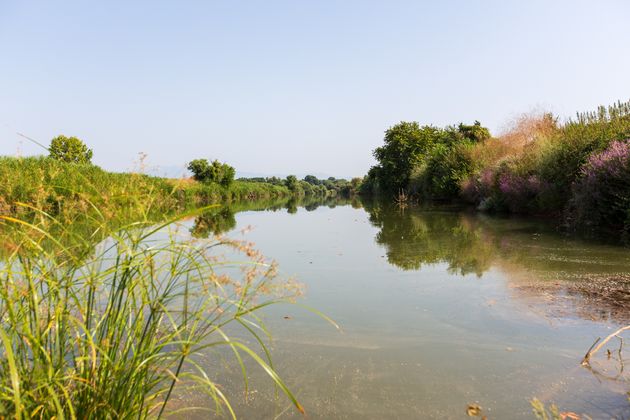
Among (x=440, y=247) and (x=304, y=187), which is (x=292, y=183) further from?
(x=440, y=247)

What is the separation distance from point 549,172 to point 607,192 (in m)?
4.23

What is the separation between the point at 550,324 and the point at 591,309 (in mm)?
745

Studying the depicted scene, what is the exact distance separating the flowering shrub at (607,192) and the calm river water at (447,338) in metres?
2.78

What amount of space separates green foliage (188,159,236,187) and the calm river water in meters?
32.4

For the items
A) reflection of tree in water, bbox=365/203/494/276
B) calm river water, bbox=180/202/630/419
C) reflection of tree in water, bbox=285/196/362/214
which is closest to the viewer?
calm river water, bbox=180/202/630/419

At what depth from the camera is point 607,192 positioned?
34.5 feet

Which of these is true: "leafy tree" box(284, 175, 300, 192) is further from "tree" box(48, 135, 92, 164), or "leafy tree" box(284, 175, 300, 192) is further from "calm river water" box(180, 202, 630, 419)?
"calm river water" box(180, 202, 630, 419)

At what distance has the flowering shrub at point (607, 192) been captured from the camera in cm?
998

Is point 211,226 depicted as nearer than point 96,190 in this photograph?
No

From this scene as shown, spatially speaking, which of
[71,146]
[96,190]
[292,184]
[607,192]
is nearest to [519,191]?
[607,192]

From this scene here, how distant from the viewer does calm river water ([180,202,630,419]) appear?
2.75 meters

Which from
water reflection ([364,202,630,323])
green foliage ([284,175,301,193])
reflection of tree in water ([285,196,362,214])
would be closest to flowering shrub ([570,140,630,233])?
water reflection ([364,202,630,323])

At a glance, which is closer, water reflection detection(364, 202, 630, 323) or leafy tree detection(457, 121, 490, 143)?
water reflection detection(364, 202, 630, 323)

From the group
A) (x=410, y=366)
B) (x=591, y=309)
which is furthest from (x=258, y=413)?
(x=591, y=309)
